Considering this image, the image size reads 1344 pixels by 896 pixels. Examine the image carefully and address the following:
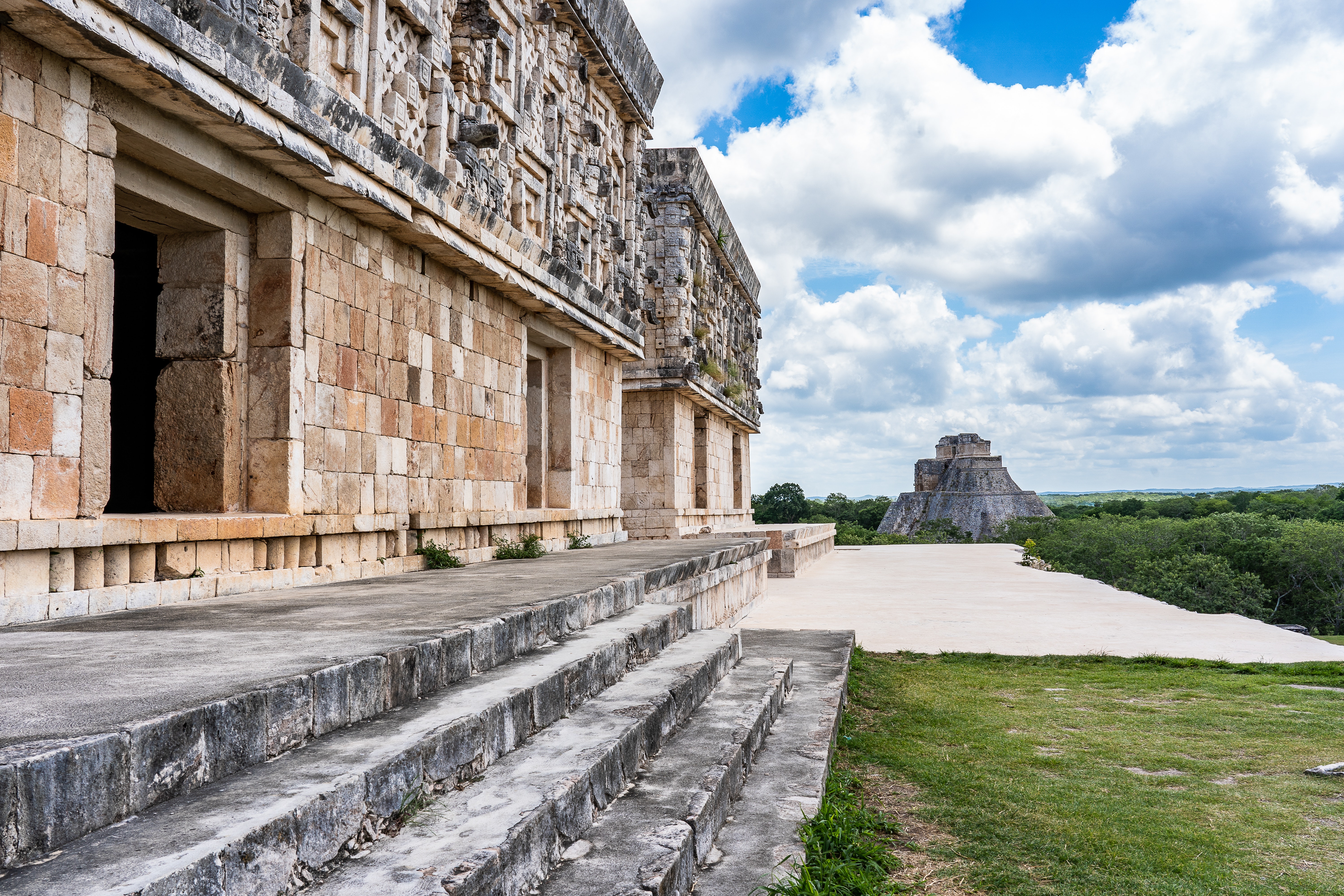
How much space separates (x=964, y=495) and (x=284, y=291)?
48025mm

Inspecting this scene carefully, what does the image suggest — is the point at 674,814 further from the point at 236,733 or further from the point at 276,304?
the point at 276,304

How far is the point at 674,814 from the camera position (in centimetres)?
242

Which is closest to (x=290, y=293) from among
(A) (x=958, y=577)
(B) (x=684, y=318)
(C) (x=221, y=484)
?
(C) (x=221, y=484)

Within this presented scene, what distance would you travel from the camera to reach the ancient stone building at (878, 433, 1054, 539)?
4734 cm

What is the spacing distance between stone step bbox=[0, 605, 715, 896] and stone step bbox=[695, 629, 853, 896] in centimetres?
68

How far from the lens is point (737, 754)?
3.04 meters

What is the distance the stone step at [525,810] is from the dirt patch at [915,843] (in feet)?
2.94

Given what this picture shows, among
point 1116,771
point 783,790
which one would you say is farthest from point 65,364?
point 1116,771

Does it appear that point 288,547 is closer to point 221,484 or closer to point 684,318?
point 221,484

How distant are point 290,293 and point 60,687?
3.43 metres

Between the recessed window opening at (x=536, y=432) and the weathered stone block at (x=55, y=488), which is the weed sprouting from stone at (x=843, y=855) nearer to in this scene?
the weathered stone block at (x=55, y=488)

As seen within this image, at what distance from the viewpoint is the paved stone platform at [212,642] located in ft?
6.19

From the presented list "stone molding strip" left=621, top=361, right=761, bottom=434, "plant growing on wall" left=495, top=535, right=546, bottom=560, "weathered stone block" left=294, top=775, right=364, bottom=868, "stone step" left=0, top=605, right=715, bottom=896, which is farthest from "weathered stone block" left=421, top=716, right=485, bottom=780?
"stone molding strip" left=621, top=361, right=761, bottom=434

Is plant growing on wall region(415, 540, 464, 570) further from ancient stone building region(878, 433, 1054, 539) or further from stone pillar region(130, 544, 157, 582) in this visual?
ancient stone building region(878, 433, 1054, 539)
